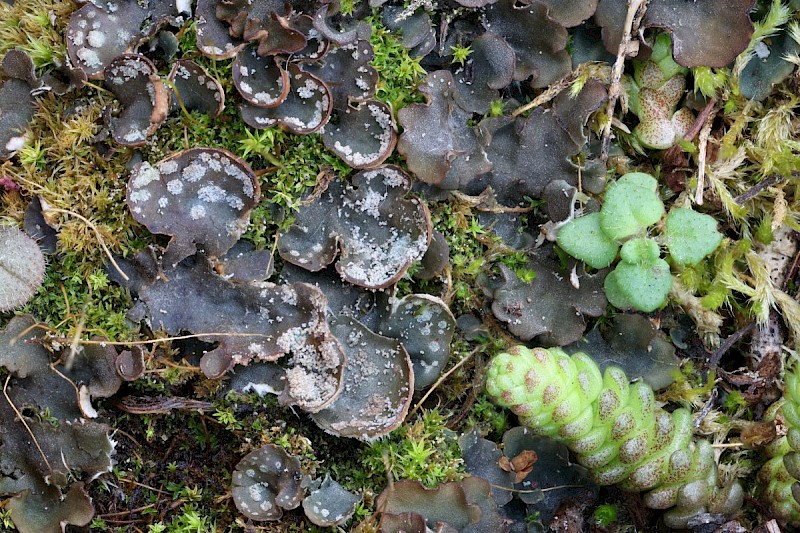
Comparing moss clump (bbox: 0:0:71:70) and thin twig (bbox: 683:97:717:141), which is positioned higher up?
moss clump (bbox: 0:0:71:70)

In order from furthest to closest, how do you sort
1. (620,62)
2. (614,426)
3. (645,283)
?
(620,62) < (645,283) < (614,426)

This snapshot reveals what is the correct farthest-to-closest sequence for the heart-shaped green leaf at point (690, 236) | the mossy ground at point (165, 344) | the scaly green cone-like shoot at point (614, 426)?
the heart-shaped green leaf at point (690, 236), the mossy ground at point (165, 344), the scaly green cone-like shoot at point (614, 426)

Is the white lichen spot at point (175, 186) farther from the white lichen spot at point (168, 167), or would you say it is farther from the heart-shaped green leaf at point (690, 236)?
the heart-shaped green leaf at point (690, 236)

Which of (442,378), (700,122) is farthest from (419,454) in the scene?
(700,122)

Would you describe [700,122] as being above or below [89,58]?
below

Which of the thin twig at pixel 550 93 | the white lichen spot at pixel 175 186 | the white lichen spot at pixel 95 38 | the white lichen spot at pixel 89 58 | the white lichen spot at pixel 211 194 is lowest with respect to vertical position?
the white lichen spot at pixel 211 194

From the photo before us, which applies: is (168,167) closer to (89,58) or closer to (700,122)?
(89,58)

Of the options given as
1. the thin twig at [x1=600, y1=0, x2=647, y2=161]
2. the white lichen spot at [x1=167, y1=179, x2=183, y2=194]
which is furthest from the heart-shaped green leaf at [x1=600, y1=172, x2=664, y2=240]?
the white lichen spot at [x1=167, y1=179, x2=183, y2=194]

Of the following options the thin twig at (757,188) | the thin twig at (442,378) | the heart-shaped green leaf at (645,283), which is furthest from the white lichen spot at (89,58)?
the thin twig at (757,188)

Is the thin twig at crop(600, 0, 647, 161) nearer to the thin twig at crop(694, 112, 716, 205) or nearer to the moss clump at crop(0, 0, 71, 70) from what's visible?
the thin twig at crop(694, 112, 716, 205)
